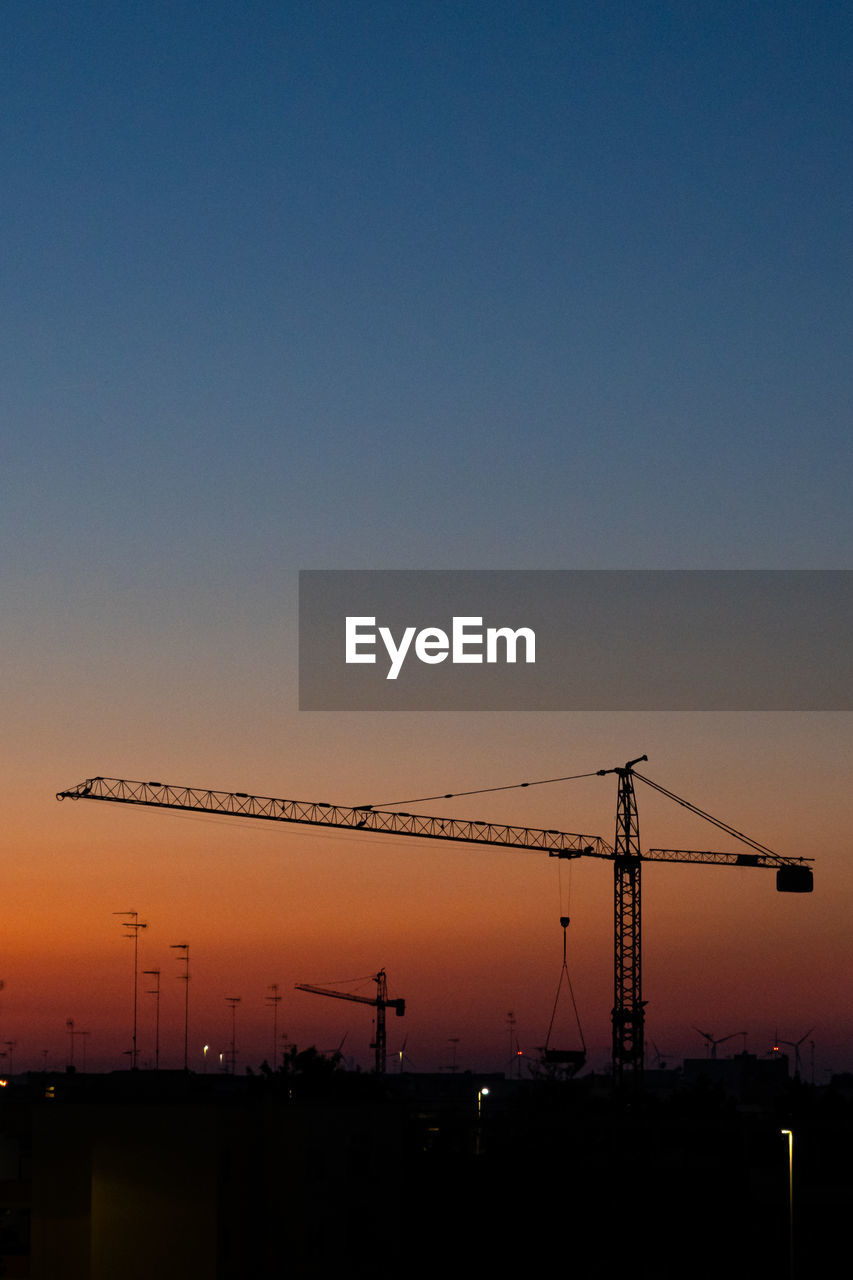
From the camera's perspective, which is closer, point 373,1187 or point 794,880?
point 373,1187

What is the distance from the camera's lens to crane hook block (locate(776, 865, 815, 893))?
503 feet

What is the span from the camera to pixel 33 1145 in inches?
2746

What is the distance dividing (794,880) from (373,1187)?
8437 cm

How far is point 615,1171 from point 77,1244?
70444 mm

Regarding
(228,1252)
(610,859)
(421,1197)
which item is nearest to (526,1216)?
(421,1197)

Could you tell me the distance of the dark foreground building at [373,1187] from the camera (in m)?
69.4

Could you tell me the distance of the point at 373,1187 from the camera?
3110 inches

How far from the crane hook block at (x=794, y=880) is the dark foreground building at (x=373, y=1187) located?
72.4ft

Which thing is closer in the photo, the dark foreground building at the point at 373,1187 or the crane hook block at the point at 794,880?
the dark foreground building at the point at 373,1187

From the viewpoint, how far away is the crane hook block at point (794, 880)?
503ft

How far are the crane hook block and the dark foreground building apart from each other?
72.4ft

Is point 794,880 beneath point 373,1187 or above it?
above

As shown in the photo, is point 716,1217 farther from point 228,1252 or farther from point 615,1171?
point 228,1252

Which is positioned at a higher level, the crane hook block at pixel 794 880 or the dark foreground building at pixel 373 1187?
the crane hook block at pixel 794 880
